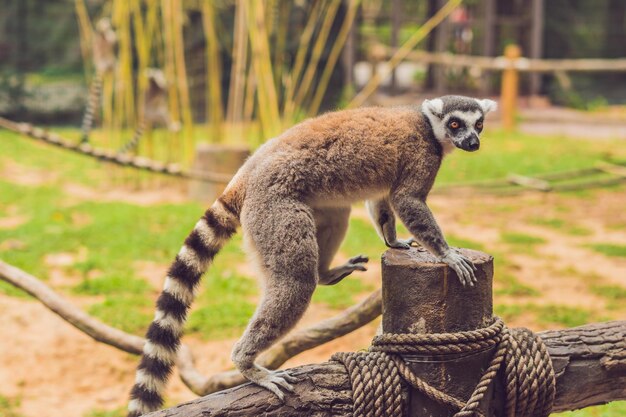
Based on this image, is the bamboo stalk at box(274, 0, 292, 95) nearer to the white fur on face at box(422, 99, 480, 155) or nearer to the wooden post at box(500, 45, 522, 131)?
the wooden post at box(500, 45, 522, 131)

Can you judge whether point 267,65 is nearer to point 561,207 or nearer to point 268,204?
point 561,207

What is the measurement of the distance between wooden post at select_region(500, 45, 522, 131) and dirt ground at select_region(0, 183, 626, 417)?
5.59m

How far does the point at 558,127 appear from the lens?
14156mm

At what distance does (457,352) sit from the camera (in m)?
2.36

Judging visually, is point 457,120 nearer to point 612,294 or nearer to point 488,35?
point 612,294

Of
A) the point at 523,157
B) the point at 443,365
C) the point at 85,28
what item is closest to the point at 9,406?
the point at 443,365

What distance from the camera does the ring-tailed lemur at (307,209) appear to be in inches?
101

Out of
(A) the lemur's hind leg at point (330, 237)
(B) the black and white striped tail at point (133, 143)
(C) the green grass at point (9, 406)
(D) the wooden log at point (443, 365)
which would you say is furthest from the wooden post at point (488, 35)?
(D) the wooden log at point (443, 365)

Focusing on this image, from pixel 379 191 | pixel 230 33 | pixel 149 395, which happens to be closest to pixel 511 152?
pixel 230 33

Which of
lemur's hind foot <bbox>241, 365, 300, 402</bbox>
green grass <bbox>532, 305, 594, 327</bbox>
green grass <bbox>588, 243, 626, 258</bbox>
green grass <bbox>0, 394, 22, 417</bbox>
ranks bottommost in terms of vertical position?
green grass <bbox>588, 243, 626, 258</bbox>

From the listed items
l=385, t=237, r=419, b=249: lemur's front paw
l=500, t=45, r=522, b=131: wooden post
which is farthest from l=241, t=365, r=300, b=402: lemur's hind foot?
l=500, t=45, r=522, b=131: wooden post

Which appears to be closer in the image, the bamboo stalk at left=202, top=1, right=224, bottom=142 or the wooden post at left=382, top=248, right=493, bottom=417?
the wooden post at left=382, top=248, right=493, bottom=417

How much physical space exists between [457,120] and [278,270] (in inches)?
36.8

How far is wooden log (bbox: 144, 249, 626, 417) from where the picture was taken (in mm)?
2316
